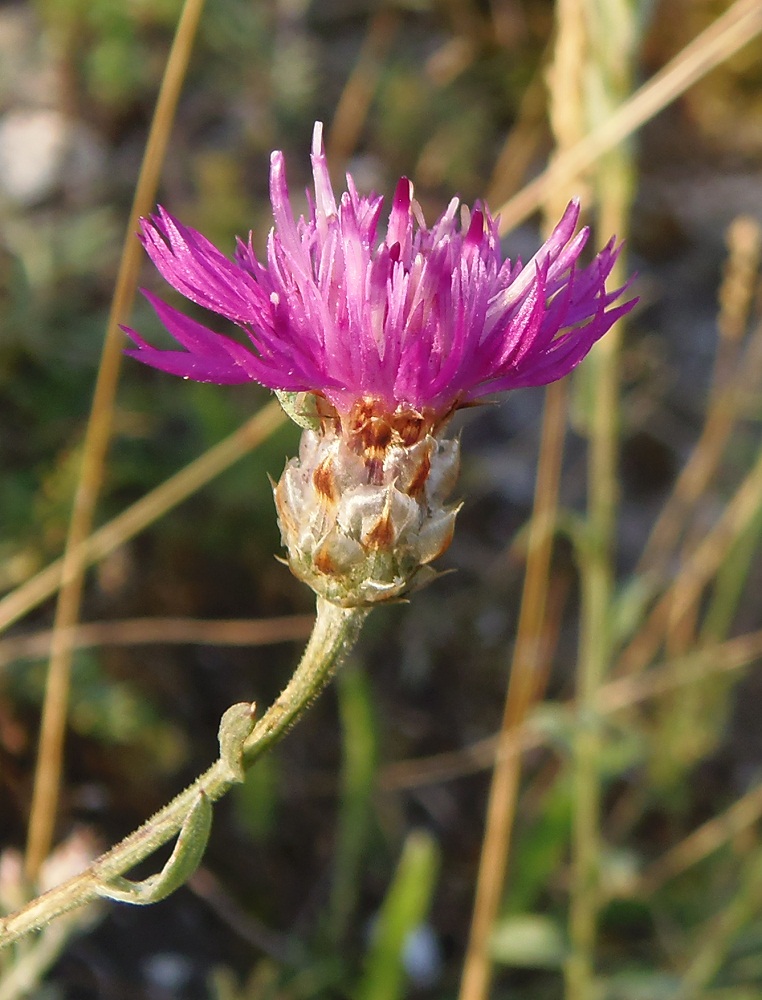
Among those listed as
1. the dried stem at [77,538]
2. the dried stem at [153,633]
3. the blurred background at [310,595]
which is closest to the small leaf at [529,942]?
the blurred background at [310,595]

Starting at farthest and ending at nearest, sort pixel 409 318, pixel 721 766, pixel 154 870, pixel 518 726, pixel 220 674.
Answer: pixel 721 766, pixel 220 674, pixel 154 870, pixel 518 726, pixel 409 318

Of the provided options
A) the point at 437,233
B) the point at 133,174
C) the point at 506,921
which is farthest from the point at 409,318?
the point at 133,174

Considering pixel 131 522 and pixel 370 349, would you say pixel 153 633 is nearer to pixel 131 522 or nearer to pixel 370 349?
pixel 131 522

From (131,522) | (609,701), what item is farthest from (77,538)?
(609,701)

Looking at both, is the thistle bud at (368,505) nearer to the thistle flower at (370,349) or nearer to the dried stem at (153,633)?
the thistle flower at (370,349)

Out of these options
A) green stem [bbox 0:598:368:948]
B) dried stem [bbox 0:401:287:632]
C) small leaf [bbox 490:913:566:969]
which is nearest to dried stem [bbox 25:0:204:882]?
dried stem [bbox 0:401:287:632]

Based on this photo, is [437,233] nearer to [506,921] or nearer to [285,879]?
[506,921]

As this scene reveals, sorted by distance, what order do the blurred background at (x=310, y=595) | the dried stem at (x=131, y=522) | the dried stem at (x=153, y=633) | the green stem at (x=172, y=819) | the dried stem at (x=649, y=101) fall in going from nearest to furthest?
the green stem at (x=172, y=819)
the dried stem at (x=649, y=101)
the dried stem at (x=131, y=522)
the dried stem at (x=153, y=633)
the blurred background at (x=310, y=595)
